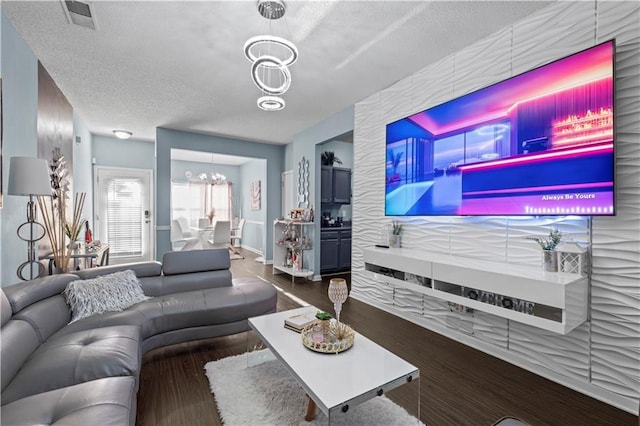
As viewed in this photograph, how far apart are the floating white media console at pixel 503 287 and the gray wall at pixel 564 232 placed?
17 cm

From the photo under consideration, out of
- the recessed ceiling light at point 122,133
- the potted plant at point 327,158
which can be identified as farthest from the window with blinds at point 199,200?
the potted plant at point 327,158

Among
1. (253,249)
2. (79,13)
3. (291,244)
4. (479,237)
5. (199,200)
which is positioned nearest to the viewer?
(79,13)

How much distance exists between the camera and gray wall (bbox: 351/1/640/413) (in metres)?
1.84

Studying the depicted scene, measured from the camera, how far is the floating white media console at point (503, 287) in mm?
1825

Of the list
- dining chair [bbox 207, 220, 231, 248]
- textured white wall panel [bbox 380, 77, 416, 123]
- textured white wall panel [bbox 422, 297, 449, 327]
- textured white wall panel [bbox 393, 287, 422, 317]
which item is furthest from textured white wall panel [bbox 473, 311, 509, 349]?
dining chair [bbox 207, 220, 231, 248]

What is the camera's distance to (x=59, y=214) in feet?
9.89

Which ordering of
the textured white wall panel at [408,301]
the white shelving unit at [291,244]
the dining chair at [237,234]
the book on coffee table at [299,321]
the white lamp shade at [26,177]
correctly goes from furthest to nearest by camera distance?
the dining chair at [237,234]
the white shelving unit at [291,244]
the textured white wall panel at [408,301]
the white lamp shade at [26,177]
the book on coffee table at [299,321]

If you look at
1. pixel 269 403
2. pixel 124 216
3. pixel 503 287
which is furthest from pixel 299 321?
pixel 124 216

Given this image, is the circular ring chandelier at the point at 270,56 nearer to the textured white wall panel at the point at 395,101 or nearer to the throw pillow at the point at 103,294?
the textured white wall panel at the point at 395,101

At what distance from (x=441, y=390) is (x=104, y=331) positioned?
231 cm

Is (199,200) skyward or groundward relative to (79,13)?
groundward

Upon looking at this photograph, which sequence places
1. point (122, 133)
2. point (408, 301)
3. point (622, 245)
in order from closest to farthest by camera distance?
point (622, 245)
point (408, 301)
point (122, 133)

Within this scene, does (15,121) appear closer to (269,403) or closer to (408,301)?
(269,403)

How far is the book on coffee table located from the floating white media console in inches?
45.6
